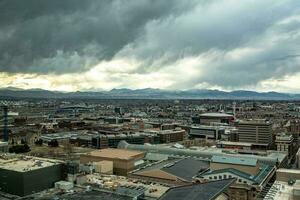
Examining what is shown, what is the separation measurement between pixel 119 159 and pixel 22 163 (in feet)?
51.7

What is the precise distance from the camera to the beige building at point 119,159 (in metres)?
63.8

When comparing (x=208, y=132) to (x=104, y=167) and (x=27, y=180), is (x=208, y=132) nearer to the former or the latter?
(x=104, y=167)

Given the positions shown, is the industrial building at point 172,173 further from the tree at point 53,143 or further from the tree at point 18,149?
the tree at point 53,143

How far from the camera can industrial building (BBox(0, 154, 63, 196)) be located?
A: 5378cm

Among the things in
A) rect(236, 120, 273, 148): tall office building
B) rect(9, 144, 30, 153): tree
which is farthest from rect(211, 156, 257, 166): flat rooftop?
rect(9, 144, 30, 153): tree

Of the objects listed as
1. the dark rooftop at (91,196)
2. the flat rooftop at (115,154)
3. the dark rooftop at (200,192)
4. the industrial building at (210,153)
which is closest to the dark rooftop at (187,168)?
the industrial building at (210,153)

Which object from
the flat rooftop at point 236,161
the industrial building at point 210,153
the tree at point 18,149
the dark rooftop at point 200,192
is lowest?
the tree at point 18,149

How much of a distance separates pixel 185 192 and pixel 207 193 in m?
2.88

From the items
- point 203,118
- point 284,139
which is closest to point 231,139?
point 284,139

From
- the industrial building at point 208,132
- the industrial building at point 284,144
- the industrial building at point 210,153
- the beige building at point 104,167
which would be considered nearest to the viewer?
the beige building at point 104,167

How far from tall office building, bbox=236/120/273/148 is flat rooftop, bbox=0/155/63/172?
57050 millimetres

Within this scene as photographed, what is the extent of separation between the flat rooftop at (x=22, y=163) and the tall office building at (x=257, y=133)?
57.1 metres

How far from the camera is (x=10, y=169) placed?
182ft

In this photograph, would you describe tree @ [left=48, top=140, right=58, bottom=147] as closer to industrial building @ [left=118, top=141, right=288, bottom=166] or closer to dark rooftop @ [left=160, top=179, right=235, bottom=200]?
industrial building @ [left=118, top=141, right=288, bottom=166]
